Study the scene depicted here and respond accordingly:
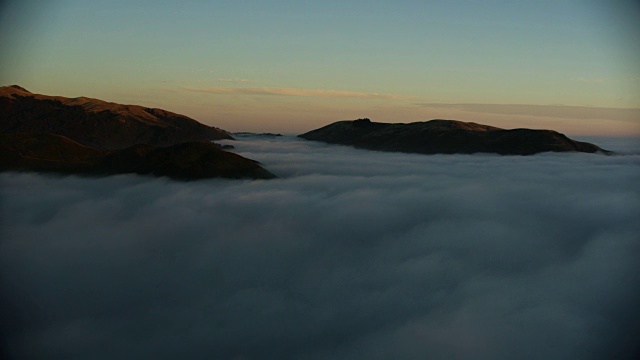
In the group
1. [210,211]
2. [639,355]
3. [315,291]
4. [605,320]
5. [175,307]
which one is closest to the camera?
[639,355]

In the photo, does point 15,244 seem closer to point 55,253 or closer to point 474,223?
point 55,253

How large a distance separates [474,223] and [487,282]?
38260 millimetres

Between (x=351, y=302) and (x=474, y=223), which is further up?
(x=474, y=223)

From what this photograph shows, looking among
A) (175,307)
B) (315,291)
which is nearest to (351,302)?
(315,291)

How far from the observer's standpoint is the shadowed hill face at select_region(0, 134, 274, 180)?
17350 centimetres

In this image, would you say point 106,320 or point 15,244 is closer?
point 106,320

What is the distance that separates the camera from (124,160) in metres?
178

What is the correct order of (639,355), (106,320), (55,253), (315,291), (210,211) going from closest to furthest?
(639,355) → (106,320) → (315,291) → (55,253) → (210,211)

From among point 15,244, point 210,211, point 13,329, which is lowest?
point 13,329

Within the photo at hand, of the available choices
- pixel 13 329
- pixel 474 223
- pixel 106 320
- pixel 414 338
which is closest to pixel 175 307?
pixel 106 320

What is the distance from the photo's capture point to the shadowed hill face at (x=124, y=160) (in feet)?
569

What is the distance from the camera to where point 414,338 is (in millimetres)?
137125

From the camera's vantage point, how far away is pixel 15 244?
7549 inches

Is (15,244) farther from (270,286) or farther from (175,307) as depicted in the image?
(270,286)
